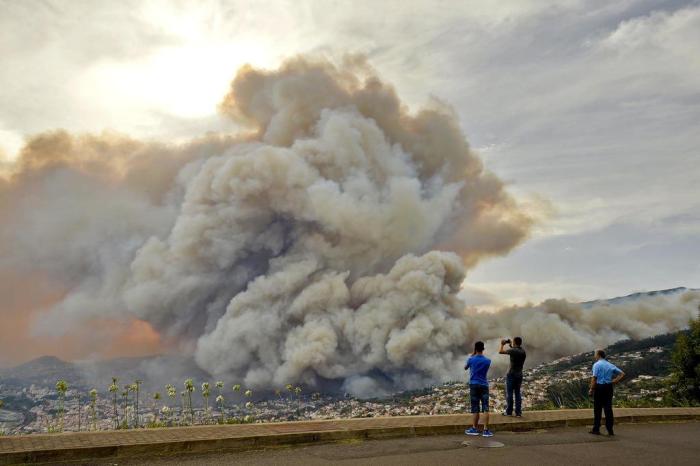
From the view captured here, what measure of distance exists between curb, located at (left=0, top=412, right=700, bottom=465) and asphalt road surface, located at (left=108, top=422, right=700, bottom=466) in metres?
0.39

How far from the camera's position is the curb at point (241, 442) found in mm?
10711

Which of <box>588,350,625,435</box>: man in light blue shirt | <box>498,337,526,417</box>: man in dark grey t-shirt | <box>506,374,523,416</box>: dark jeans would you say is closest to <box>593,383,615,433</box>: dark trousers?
<box>588,350,625,435</box>: man in light blue shirt

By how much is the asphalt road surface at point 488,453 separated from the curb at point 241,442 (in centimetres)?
39

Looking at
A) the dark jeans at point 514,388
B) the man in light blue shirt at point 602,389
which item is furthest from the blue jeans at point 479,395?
the man in light blue shirt at point 602,389

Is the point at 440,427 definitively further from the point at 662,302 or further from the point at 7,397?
the point at 662,302

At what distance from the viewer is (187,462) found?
10.8 metres

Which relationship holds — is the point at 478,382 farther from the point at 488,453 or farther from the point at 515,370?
the point at 488,453

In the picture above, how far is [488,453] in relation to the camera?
12.1 m

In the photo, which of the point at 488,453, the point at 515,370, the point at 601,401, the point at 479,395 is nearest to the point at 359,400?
the point at 515,370

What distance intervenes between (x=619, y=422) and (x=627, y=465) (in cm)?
814

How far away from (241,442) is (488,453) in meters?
5.12

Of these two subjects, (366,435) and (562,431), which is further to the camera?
(562,431)

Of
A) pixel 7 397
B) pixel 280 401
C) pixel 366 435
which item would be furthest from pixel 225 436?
pixel 7 397

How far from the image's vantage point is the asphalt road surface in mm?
11117
